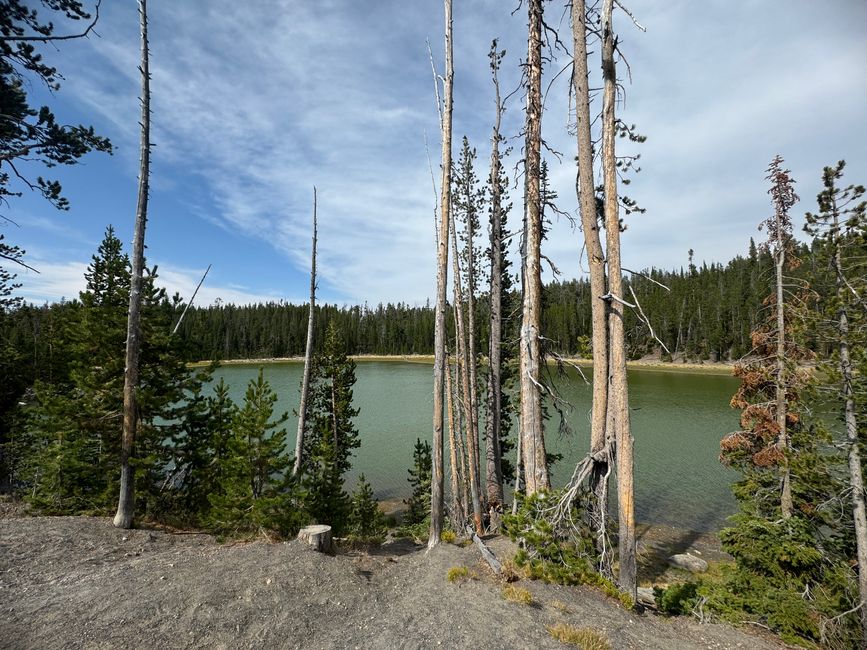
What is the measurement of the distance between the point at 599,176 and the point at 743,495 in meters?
9.43

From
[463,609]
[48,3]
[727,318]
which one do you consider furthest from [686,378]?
[48,3]

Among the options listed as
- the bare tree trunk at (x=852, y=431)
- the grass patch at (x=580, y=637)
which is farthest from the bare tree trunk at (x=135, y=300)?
the bare tree trunk at (x=852, y=431)

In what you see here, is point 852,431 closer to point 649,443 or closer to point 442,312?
point 442,312

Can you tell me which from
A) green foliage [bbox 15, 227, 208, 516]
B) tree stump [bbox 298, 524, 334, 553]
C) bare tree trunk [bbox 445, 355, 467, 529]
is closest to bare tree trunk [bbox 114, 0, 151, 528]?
green foliage [bbox 15, 227, 208, 516]

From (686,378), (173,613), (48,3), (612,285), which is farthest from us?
(686,378)

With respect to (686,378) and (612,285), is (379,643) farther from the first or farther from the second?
(686,378)

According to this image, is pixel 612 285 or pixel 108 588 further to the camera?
pixel 612 285

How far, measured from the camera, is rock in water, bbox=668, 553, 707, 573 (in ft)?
39.2

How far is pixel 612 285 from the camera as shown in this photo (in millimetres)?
5855

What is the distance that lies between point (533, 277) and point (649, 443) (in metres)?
22.0

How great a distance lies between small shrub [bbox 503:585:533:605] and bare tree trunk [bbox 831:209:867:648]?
636 centimetres

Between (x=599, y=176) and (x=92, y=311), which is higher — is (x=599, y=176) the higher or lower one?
the higher one

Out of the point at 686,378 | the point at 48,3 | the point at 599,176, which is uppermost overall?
the point at 48,3

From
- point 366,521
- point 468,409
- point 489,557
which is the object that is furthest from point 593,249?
point 366,521
